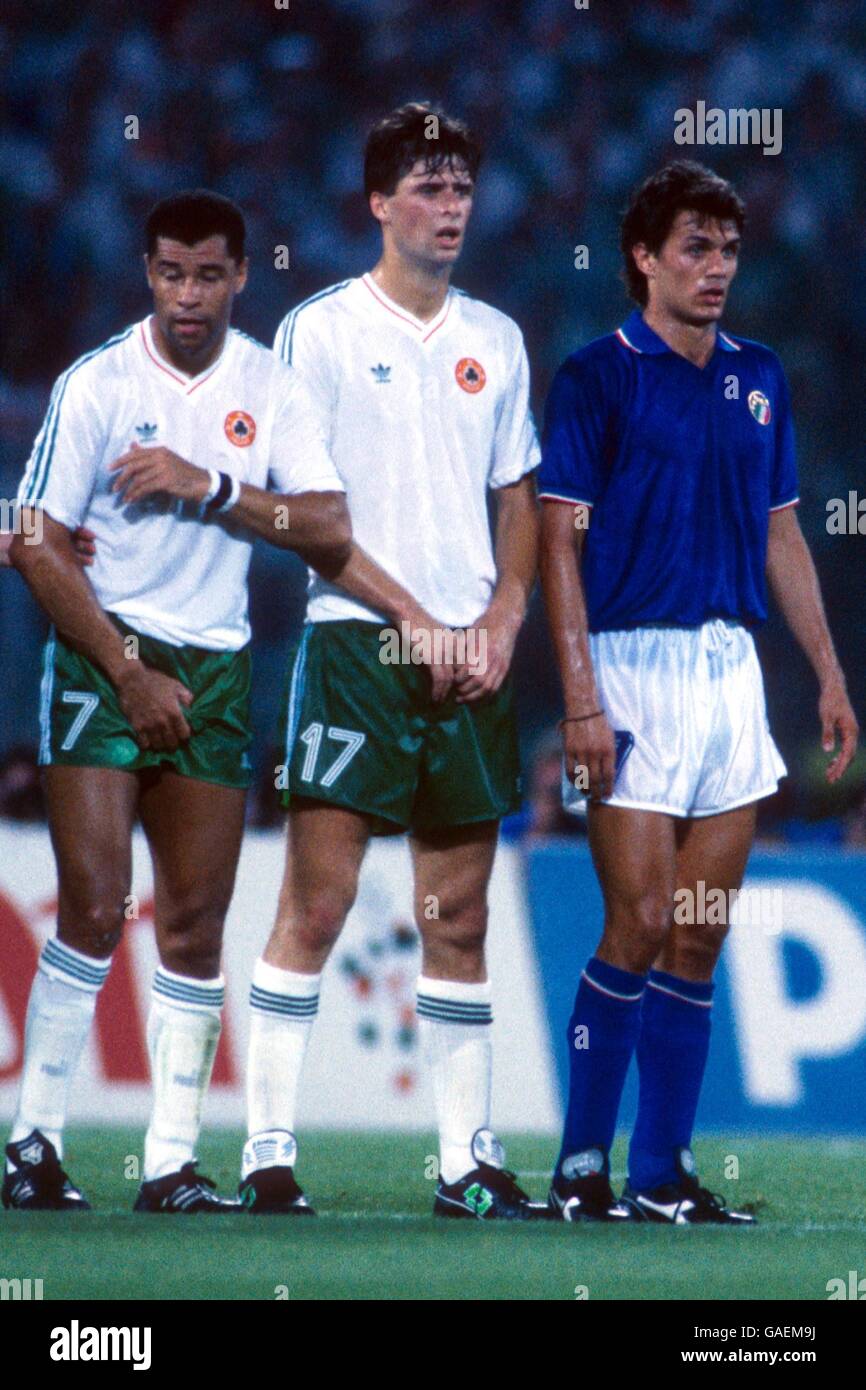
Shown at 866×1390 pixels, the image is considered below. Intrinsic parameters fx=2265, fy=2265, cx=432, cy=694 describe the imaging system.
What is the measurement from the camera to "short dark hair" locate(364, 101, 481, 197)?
497 centimetres

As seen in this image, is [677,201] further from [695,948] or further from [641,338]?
[695,948]

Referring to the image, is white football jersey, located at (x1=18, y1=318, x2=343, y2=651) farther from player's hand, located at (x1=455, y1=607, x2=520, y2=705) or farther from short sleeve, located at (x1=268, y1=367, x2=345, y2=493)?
player's hand, located at (x1=455, y1=607, x2=520, y2=705)

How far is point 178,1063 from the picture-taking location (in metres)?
4.96

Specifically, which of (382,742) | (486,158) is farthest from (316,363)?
(486,158)

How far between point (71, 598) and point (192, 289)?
0.71 m

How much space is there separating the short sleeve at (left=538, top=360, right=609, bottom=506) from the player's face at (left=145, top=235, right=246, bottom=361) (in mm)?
761

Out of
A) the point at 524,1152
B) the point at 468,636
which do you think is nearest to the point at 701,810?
the point at 468,636

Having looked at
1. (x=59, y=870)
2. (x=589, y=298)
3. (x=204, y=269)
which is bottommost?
(x=59, y=870)

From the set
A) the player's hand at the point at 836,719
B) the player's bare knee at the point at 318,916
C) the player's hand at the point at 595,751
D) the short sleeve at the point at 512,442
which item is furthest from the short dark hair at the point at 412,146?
the player's bare knee at the point at 318,916

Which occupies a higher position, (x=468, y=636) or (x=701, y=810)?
(x=468, y=636)

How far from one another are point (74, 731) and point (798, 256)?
8040mm
